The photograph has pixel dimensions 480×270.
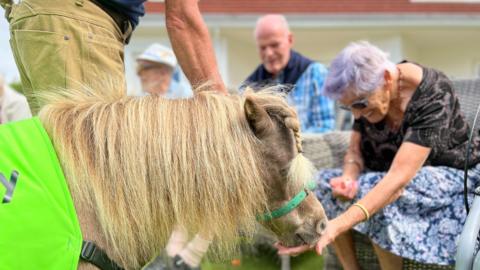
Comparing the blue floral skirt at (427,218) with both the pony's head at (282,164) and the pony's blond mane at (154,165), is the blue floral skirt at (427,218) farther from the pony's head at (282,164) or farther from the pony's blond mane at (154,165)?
the pony's blond mane at (154,165)

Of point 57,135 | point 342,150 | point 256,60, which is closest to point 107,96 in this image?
point 57,135

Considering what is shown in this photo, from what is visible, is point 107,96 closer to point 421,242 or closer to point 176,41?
point 176,41

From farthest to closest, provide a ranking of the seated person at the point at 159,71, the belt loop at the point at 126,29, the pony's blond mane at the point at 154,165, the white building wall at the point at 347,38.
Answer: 1. the white building wall at the point at 347,38
2. the seated person at the point at 159,71
3. the belt loop at the point at 126,29
4. the pony's blond mane at the point at 154,165

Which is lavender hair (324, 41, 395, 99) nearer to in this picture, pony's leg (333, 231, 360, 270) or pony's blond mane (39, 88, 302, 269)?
pony's leg (333, 231, 360, 270)

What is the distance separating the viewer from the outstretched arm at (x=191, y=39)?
Answer: 2160 mm

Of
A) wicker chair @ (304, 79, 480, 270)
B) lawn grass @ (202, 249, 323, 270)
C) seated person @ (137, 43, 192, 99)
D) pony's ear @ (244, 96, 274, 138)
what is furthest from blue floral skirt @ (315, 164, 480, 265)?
seated person @ (137, 43, 192, 99)

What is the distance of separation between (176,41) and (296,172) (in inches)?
29.8

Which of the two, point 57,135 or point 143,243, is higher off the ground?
point 57,135

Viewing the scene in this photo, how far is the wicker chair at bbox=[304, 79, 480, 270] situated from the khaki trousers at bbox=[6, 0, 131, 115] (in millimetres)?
1980

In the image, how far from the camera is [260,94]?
1.95 metres

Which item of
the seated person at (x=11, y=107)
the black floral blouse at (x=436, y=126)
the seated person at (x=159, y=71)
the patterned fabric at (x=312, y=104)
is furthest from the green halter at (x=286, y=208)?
the seated person at (x=11, y=107)

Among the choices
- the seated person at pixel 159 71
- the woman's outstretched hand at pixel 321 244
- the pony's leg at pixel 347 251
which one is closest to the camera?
the woman's outstretched hand at pixel 321 244

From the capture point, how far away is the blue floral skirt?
2.88 meters

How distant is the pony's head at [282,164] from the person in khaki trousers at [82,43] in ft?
0.95
